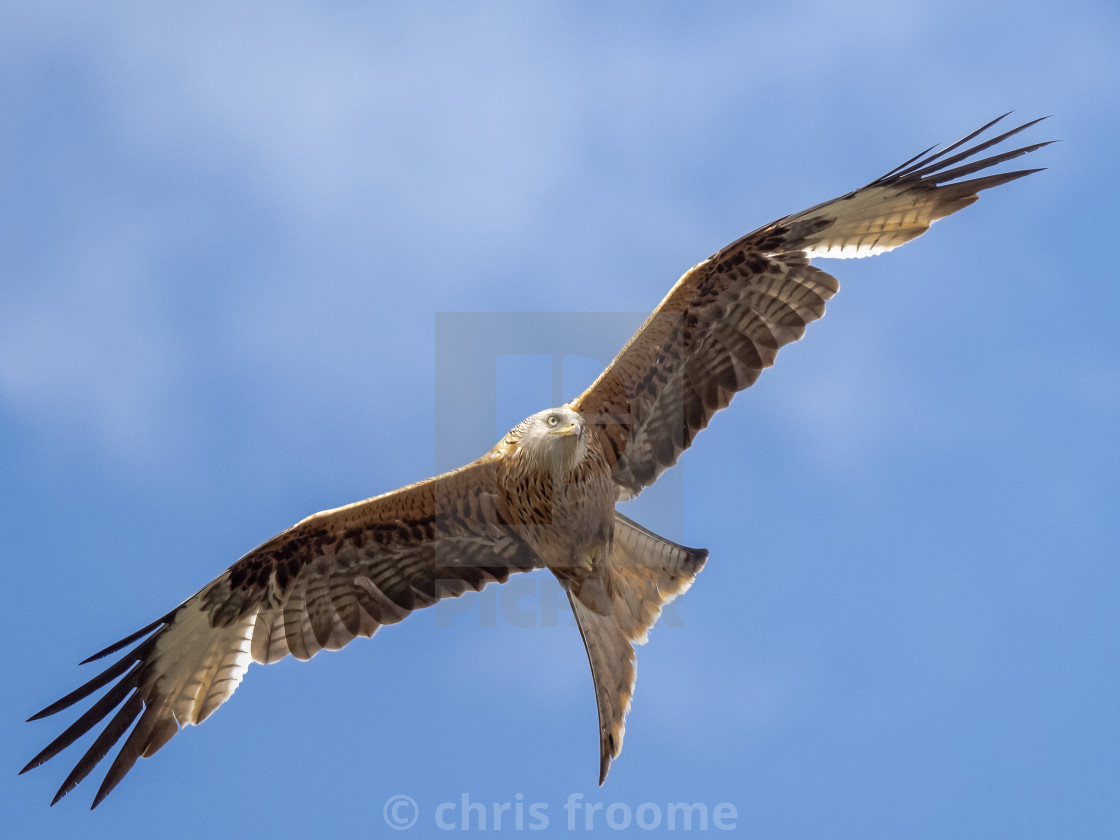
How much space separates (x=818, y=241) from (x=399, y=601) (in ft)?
13.4

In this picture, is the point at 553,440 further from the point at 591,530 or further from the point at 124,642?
the point at 124,642

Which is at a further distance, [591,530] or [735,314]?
[735,314]

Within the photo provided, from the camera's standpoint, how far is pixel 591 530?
7574mm

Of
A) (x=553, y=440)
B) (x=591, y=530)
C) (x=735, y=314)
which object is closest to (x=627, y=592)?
(x=591, y=530)

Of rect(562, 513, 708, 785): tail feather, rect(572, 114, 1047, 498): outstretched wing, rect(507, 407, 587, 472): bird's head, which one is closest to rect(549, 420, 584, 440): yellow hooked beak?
rect(507, 407, 587, 472): bird's head

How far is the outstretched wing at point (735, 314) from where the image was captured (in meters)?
7.75

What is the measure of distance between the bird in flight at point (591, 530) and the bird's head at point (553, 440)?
0.67 feet

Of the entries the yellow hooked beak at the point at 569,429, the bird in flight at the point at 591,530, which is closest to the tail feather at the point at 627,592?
the bird in flight at the point at 591,530

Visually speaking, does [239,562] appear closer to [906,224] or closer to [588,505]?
[588,505]

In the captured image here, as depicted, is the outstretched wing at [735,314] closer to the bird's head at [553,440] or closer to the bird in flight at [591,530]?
the bird in flight at [591,530]

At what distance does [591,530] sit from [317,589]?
2.15m

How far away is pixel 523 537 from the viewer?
7.88m

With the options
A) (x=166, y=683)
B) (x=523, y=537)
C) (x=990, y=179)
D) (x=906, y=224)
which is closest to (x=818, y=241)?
(x=906, y=224)

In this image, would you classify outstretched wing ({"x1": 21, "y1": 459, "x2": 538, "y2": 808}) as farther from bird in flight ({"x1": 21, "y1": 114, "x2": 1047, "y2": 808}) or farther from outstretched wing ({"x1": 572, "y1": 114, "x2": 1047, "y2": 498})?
outstretched wing ({"x1": 572, "y1": 114, "x2": 1047, "y2": 498})
